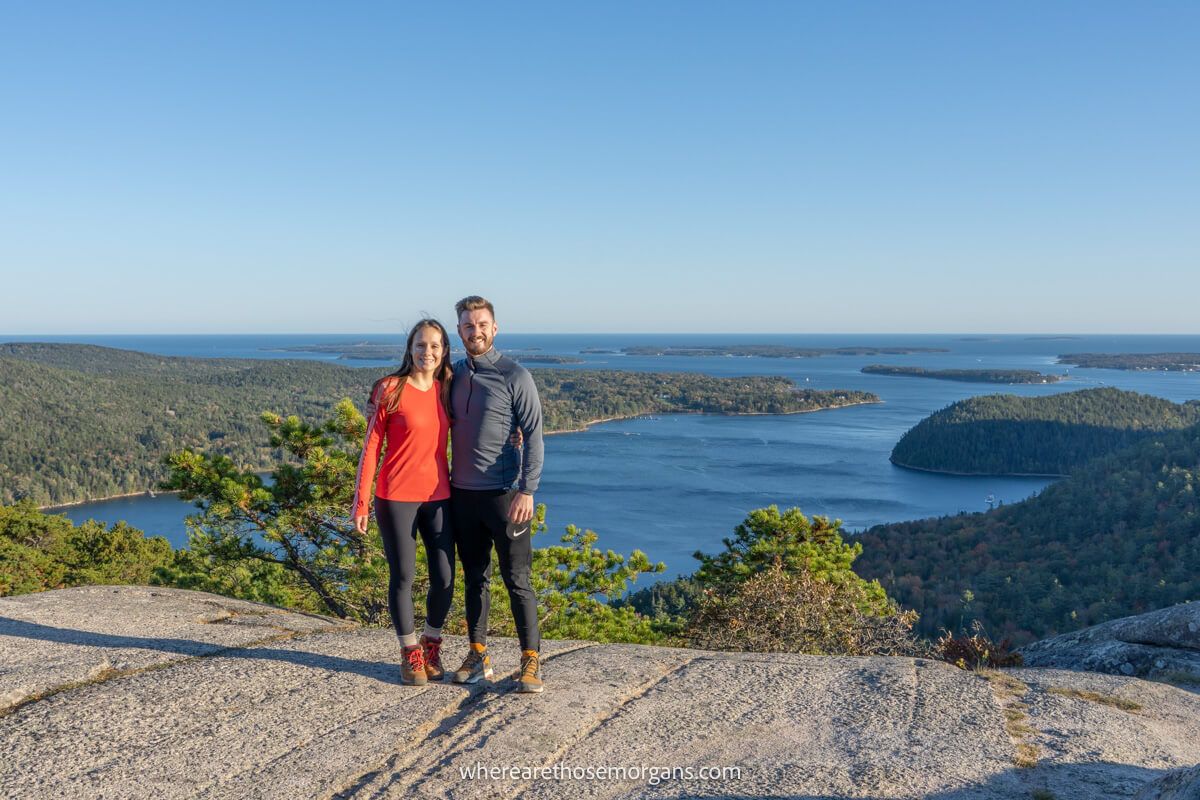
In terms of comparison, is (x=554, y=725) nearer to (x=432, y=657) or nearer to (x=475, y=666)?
(x=475, y=666)

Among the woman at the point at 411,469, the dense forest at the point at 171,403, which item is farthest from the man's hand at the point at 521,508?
the dense forest at the point at 171,403

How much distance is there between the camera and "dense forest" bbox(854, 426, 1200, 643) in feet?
119

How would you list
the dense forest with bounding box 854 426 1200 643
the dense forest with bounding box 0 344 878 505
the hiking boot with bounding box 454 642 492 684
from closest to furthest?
the hiking boot with bounding box 454 642 492 684, the dense forest with bounding box 854 426 1200 643, the dense forest with bounding box 0 344 878 505

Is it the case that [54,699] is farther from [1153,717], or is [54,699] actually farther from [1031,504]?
[1031,504]

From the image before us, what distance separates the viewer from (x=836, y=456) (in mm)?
93688

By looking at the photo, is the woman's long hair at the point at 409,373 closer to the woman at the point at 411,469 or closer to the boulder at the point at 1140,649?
the woman at the point at 411,469

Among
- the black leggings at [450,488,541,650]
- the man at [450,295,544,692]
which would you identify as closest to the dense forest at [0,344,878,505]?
the black leggings at [450,488,541,650]

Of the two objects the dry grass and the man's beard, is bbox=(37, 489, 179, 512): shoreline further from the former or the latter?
the dry grass

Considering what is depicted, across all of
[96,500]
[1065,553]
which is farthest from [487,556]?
[96,500]

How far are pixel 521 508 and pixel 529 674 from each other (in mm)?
904

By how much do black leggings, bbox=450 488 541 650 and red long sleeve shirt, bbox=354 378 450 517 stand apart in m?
0.18

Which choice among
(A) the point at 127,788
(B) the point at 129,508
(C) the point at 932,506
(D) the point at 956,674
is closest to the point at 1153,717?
(D) the point at 956,674

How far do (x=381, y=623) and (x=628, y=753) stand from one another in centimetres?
682

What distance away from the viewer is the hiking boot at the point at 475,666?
4262 mm
